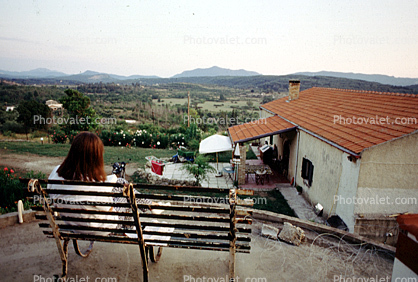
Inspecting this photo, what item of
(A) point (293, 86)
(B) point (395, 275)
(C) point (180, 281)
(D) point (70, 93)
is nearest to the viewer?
(B) point (395, 275)

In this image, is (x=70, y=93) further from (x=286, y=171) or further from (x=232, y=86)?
(x=232, y=86)

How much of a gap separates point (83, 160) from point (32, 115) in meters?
28.3

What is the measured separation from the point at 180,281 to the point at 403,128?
6.89 m

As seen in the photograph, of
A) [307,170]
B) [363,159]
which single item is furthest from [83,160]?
[307,170]

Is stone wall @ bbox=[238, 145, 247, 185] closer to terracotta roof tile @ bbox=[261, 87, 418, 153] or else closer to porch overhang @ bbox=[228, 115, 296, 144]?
porch overhang @ bbox=[228, 115, 296, 144]

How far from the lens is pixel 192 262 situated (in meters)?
3.24

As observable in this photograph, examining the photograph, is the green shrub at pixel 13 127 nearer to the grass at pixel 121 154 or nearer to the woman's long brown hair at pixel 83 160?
the grass at pixel 121 154

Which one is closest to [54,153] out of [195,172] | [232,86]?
[195,172]

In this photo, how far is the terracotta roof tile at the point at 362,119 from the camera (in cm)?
676

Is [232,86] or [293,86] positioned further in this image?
[232,86]

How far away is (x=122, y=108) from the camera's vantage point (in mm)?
47219

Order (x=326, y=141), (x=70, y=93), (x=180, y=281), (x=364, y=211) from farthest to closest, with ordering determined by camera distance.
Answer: (x=70, y=93) → (x=326, y=141) → (x=364, y=211) → (x=180, y=281)

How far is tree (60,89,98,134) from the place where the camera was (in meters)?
20.2

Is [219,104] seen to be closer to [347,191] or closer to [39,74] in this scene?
[347,191]
